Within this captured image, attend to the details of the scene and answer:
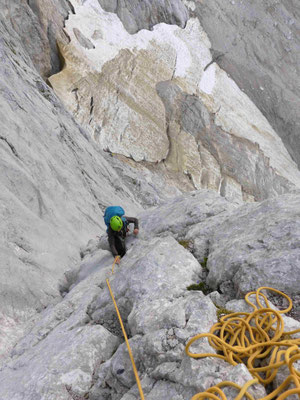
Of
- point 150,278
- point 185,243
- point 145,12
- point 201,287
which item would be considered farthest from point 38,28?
point 201,287

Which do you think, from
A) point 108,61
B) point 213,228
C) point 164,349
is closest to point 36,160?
point 213,228

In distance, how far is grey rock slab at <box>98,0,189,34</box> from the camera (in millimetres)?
30016

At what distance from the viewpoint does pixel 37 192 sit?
1006 cm

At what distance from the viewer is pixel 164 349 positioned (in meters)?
3.71

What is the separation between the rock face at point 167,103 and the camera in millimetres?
24531

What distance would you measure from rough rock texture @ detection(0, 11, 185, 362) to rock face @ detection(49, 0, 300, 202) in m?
6.04

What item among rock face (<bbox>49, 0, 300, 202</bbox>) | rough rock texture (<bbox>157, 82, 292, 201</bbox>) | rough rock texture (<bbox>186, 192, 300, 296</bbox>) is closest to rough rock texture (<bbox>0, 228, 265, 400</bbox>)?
rough rock texture (<bbox>186, 192, 300, 296</bbox>)

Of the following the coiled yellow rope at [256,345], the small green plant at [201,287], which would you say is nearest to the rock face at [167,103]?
the small green plant at [201,287]

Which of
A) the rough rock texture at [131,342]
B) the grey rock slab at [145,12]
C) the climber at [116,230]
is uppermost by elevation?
the grey rock slab at [145,12]

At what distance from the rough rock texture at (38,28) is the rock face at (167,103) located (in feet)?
3.05

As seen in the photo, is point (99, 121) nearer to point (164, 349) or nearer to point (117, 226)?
point (117, 226)

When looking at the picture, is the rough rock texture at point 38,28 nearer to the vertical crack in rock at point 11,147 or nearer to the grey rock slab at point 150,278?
the vertical crack in rock at point 11,147

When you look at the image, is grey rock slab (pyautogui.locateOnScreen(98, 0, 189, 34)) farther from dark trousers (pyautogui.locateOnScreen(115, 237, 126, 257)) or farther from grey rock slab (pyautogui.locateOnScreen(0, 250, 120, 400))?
grey rock slab (pyautogui.locateOnScreen(0, 250, 120, 400))

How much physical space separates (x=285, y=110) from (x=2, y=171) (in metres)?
34.2
